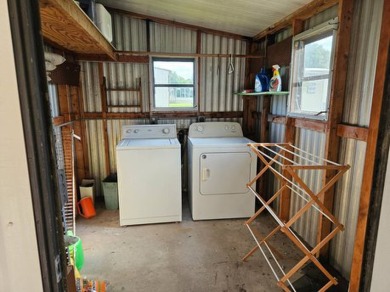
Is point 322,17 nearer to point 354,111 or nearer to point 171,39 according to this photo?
point 354,111

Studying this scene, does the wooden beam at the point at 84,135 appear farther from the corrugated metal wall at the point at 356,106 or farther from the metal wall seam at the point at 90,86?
the corrugated metal wall at the point at 356,106

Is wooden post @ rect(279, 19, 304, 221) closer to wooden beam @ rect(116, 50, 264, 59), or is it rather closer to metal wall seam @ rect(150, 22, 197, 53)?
wooden beam @ rect(116, 50, 264, 59)

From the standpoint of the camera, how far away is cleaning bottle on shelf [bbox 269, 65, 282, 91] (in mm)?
2762

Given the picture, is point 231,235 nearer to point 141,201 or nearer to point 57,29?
point 141,201

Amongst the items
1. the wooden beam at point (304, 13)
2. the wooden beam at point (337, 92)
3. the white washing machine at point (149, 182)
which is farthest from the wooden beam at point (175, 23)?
the wooden beam at point (337, 92)

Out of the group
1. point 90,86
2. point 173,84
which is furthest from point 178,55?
point 90,86

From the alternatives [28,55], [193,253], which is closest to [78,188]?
[193,253]

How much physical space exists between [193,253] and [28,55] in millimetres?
2299

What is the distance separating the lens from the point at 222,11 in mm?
2609

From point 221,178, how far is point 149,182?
840mm

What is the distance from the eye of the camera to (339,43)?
6.19 ft

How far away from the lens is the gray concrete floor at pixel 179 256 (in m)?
2.06

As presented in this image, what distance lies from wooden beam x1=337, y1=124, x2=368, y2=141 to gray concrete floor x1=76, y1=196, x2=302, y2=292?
123 centimetres

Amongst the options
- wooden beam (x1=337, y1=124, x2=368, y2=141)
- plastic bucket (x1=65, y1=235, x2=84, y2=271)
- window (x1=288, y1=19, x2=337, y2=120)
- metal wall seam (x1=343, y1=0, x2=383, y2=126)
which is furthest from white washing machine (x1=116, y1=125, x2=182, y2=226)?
metal wall seam (x1=343, y1=0, x2=383, y2=126)
